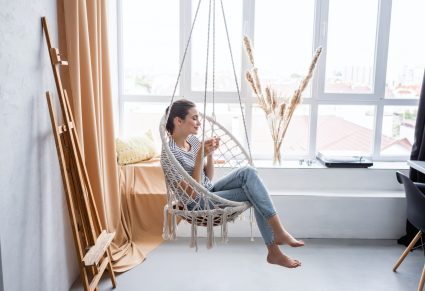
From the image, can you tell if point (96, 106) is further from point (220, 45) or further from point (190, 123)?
point (220, 45)

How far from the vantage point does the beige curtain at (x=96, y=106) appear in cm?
229

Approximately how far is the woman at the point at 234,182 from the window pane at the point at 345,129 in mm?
1725

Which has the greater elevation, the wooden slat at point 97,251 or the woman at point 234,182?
the woman at point 234,182

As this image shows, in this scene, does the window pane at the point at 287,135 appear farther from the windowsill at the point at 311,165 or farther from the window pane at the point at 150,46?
the window pane at the point at 150,46

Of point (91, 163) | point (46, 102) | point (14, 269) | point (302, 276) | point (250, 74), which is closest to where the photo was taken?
point (14, 269)

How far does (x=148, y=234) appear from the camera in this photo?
10.7 feet

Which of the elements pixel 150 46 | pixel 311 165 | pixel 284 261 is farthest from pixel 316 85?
pixel 284 261

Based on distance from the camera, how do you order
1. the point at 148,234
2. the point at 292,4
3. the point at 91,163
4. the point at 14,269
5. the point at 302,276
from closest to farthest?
the point at 14,269, the point at 91,163, the point at 302,276, the point at 148,234, the point at 292,4

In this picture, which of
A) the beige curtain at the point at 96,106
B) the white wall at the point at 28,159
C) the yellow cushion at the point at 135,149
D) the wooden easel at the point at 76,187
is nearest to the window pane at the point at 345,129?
the yellow cushion at the point at 135,149

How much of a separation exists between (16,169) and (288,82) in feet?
8.79

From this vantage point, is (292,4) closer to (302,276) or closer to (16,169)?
(302,276)

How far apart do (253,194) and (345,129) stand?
6.75 ft

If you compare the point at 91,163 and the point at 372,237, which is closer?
the point at 91,163

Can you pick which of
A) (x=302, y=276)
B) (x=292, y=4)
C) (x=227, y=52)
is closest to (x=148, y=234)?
(x=302, y=276)
